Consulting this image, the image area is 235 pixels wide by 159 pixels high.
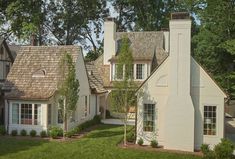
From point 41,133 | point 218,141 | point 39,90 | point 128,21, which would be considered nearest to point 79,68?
point 39,90

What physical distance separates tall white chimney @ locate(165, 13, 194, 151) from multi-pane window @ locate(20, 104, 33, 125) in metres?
9.93

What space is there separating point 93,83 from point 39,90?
852cm

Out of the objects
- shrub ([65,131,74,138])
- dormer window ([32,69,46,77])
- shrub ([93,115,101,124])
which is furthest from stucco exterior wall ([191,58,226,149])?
shrub ([93,115,101,124])

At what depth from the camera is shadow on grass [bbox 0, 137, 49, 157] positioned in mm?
18984

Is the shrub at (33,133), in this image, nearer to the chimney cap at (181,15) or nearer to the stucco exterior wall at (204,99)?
the stucco exterior wall at (204,99)

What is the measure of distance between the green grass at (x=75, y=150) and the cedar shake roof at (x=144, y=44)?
15.2 meters

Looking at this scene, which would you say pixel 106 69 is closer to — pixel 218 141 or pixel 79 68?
pixel 79 68

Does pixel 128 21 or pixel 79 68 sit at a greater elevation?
pixel 128 21

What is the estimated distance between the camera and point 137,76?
36531 millimetres

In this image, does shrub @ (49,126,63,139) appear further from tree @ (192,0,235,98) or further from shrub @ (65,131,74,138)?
tree @ (192,0,235,98)

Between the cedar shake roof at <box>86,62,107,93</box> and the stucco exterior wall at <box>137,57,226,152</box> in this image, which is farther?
the cedar shake roof at <box>86,62,107,93</box>

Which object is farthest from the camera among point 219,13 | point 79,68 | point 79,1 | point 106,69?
point 79,1

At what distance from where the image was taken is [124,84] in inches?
845

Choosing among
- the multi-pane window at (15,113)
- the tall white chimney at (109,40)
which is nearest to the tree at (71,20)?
the tall white chimney at (109,40)
